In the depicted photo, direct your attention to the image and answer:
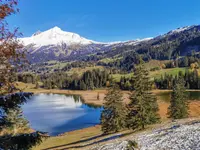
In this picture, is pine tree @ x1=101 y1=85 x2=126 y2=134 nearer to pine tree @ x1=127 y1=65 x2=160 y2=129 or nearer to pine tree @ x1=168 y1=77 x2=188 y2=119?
pine tree @ x1=127 y1=65 x2=160 y2=129

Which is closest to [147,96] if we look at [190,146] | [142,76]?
[142,76]

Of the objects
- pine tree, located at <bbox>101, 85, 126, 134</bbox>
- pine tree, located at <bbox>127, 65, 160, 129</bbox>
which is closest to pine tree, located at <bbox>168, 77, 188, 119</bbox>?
pine tree, located at <bbox>101, 85, 126, 134</bbox>

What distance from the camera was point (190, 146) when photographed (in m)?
20.4

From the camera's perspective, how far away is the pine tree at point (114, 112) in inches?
2037

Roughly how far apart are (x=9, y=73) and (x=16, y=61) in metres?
0.54

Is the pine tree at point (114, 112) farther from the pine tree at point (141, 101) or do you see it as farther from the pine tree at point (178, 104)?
the pine tree at point (178, 104)

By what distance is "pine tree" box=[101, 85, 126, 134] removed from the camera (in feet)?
170

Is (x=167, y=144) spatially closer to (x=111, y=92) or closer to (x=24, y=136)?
(x=24, y=136)

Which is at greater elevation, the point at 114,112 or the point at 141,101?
the point at 141,101

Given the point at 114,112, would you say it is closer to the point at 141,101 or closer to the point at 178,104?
the point at 141,101

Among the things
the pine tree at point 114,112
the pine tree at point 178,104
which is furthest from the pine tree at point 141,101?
the pine tree at point 178,104

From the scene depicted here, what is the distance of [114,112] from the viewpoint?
52.3 m

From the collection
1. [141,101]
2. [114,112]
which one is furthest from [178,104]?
[141,101]

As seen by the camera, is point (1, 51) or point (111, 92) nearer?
point (1, 51)
